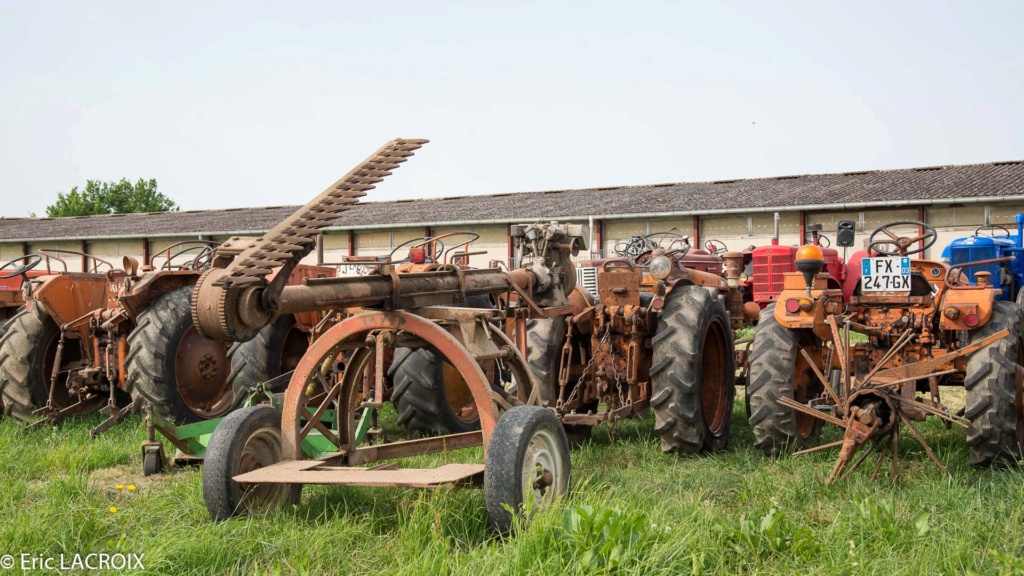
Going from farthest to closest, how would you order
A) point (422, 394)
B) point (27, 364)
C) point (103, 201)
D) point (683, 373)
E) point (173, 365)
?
point (103, 201), point (27, 364), point (173, 365), point (422, 394), point (683, 373)

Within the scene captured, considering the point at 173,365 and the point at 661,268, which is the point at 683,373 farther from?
the point at 173,365

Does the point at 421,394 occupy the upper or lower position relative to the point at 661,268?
lower

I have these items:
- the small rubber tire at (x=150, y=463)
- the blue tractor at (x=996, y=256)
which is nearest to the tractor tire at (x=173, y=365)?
the small rubber tire at (x=150, y=463)

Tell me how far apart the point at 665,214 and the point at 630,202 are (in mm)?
2107

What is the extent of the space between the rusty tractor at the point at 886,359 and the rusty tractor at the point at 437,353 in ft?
1.80

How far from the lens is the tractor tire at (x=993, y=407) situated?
5129 mm

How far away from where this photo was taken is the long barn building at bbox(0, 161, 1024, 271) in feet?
68.7

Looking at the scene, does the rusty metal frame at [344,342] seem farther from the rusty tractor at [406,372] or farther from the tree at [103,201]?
the tree at [103,201]

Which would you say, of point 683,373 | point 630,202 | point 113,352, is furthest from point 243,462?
point 630,202

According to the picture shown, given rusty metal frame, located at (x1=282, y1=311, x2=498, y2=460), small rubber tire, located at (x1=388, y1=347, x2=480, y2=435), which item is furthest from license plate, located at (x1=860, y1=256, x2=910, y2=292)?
small rubber tire, located at (x1=388, y1=347, x2=480, y2=435)

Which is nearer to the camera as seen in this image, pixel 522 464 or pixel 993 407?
pixel 522 464

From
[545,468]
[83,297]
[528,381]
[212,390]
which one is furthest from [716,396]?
[83,297]

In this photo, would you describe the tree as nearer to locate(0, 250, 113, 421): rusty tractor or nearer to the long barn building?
the long barn building

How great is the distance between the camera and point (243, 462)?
4441 millimetres
